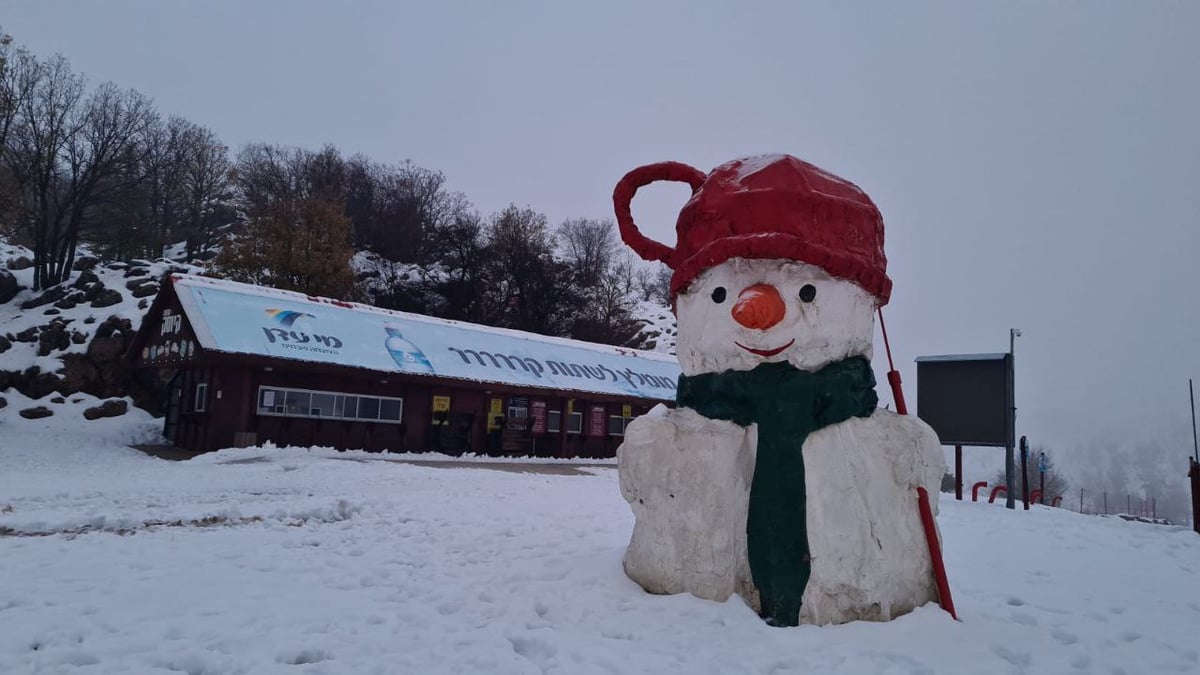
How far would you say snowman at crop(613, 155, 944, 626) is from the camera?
4.40 metres

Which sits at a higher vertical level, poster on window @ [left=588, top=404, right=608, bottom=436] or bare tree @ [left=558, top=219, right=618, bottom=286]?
bare tree @ [left=558, top=219, right=618, bottom=286]

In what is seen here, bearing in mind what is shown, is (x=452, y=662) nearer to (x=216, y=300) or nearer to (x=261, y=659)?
(x=261, y=659)

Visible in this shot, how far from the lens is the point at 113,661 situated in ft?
11.4

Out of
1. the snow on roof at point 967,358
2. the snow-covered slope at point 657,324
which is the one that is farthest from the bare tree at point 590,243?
the snow on roof at point 967,358

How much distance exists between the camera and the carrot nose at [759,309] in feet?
14.8

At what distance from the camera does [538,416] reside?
71.1 ft

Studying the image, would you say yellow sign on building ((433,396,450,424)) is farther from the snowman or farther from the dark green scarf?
the dark green scarf

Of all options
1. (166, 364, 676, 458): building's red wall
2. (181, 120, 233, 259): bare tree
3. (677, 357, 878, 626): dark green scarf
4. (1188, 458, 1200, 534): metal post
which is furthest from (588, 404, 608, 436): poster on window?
(181, 120, 233, 259): bare tree

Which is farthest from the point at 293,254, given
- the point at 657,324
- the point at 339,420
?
the point at 657,324

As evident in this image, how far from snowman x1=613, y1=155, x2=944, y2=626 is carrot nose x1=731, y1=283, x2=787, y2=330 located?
1 centimetres

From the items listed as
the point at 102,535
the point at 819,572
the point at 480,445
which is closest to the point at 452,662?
the point at 819,572

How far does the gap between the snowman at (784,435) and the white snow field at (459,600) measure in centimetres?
26

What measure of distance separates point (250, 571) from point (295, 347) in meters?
12.2

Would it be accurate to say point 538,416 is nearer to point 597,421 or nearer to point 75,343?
point 597,421
